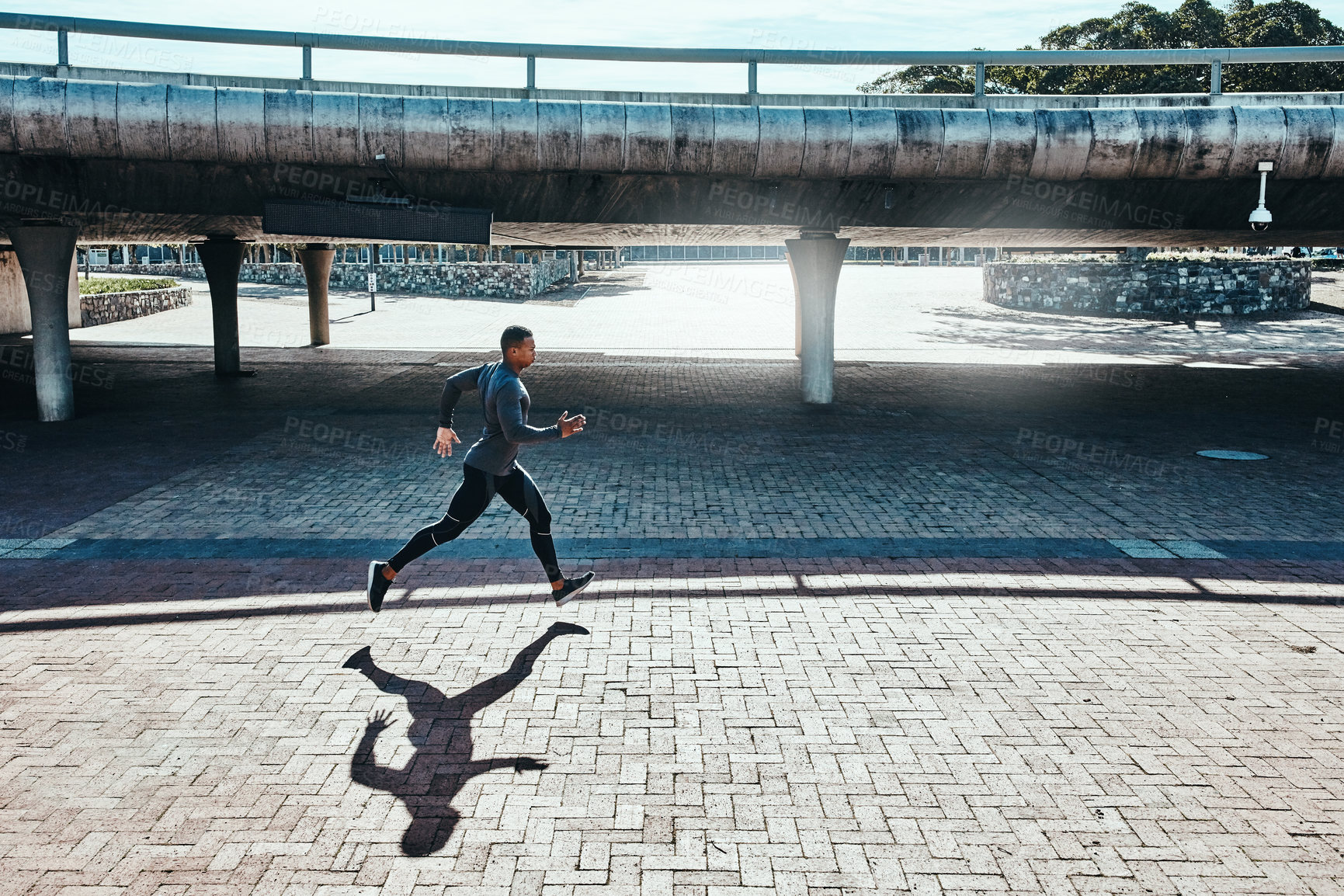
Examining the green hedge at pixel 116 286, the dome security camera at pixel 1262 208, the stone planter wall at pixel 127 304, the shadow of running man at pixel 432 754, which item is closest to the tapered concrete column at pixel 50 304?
the shadow of running man at pixel 432 754

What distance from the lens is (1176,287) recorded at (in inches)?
1476

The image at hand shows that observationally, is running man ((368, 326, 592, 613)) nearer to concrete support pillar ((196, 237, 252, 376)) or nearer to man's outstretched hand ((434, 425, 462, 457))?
man's outstretched hand ((434, 425, 462, 457))

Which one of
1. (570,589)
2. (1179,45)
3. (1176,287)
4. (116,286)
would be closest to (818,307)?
(570,589)

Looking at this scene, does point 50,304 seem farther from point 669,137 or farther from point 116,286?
point 116,286

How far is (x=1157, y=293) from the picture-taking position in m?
37.8

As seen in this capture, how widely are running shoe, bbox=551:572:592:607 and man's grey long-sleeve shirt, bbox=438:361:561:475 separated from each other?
934 mm

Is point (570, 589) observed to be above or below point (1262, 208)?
below

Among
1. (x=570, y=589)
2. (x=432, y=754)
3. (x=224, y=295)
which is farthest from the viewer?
(x=224, y=295)

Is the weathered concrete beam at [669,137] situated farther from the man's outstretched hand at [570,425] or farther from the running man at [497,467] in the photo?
the man's outstretched hand at [570,425]

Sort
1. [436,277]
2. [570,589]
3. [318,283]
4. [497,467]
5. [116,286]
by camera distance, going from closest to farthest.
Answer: [497,467] < [570,589] < [318,283] < [116,286] < [436,277]

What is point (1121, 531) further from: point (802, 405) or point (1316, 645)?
point (802, 405)

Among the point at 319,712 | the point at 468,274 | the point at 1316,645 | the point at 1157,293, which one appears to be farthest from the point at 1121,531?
the point at 468,274

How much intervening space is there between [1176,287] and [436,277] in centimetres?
3152

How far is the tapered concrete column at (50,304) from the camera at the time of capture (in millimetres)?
15133
